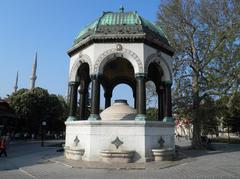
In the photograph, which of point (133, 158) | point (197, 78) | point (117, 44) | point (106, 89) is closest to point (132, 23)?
point (117, 44)

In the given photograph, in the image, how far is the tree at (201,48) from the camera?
22.6m

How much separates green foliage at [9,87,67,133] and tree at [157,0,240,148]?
3143cm

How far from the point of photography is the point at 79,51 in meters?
15.1

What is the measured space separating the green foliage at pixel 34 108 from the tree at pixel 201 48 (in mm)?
31431

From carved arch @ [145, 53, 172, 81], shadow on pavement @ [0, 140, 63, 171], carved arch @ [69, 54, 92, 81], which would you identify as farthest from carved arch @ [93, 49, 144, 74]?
shadow on pavement @ [0, 140, 63, 171]

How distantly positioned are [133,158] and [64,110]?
157ft

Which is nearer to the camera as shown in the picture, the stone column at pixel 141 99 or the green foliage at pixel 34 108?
the stone column at pixel 141 99

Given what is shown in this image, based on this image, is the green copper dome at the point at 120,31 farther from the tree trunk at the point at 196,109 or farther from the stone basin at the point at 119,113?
the tree trunk at the point at 196,109

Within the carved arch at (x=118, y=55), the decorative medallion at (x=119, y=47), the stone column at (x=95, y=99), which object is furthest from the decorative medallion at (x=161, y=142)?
the decorative medallion at (x=119, y=47)

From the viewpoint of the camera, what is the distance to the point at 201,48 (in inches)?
965

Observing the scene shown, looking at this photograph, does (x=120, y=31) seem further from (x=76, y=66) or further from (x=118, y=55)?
(x=76, y=66)

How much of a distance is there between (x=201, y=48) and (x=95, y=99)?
14.6m

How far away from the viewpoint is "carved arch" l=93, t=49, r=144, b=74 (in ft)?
44.9

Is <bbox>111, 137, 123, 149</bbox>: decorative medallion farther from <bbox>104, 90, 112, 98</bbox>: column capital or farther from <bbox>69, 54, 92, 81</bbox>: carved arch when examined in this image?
<bbox>104, 90, 112, 98</bbox>: column capital
